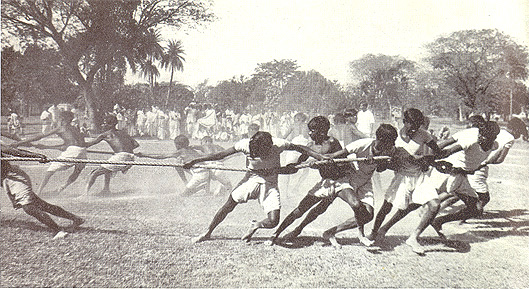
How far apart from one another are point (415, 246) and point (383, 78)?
17.9 feet

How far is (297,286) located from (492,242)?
2.35 metres

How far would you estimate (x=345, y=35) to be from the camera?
4.70 metres

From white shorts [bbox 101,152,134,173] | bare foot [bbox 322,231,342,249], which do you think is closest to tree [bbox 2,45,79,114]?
white shorts [bbox 101,152,134,173]

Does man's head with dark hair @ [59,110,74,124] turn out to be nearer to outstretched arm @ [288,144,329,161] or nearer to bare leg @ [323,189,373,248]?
outstretched arm @ [288,144,329,161]

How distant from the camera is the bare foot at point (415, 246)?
3259mm

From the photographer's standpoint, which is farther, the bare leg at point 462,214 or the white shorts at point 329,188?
the bare leg at point 462,214

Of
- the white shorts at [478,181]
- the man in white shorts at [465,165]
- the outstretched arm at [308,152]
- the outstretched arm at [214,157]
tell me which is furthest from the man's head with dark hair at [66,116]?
the white shorts at [478,181]

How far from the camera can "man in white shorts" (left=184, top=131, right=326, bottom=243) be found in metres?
3.16

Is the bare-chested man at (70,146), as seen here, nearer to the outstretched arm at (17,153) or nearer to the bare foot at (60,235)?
the outstretched arm at (17,153)

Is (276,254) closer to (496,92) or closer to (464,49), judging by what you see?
(464,49)

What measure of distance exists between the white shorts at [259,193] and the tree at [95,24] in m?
2.26

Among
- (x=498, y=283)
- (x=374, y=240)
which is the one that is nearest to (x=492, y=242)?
(x=498, y=283)

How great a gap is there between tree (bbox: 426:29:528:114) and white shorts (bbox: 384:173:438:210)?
9.43 feet

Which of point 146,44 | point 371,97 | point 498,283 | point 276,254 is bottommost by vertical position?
point 498,283
